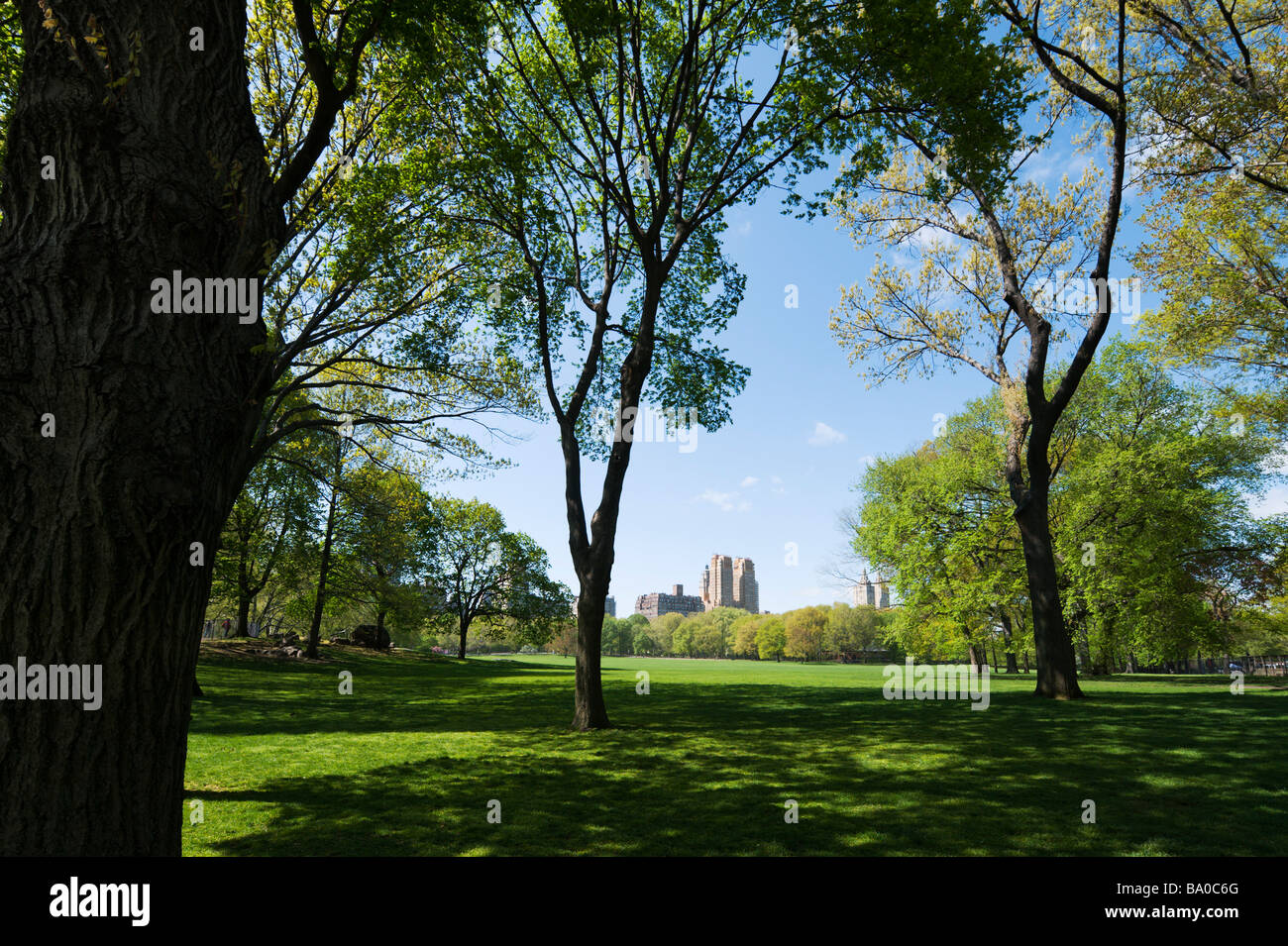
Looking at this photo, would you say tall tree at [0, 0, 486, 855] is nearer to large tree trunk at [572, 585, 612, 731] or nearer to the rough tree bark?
the rough tree bark

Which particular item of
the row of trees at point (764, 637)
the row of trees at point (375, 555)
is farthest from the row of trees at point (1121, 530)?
the row of trees at point (764, 637)

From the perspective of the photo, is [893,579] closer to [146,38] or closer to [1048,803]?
[1048,803]

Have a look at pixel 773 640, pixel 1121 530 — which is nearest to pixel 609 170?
pixel 1121 530

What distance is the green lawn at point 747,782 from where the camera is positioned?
524 cm

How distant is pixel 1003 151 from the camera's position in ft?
38.8

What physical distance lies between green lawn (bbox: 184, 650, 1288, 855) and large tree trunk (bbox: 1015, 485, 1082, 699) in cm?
144

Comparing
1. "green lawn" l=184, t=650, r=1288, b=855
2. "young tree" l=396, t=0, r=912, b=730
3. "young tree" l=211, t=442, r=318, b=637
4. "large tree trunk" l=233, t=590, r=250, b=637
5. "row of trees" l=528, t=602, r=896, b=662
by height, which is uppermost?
"young tree" l=396, t=0, r=912, b=730

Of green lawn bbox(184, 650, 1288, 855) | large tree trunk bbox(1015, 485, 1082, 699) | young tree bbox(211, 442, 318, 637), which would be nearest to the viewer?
green lawn bbox(184, 650, 1288, 855)

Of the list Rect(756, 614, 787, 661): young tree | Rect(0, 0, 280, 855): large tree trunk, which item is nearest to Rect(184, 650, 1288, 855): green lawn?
Rect(0, 0, 280, 855): large tree trunk

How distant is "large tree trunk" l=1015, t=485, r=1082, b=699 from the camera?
15.5 metres

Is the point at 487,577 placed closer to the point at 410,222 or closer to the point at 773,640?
the point at 410,222

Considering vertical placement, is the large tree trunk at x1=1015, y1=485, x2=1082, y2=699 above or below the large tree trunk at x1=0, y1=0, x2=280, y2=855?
below

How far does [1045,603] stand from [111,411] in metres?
18.0

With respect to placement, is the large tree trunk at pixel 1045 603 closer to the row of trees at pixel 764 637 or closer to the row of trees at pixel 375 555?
the row of trees at pixel 375 555
